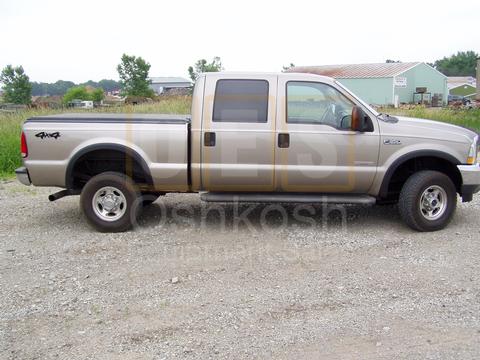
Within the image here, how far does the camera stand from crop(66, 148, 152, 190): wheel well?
609 centimetres

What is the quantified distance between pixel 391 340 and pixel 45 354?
2551mm

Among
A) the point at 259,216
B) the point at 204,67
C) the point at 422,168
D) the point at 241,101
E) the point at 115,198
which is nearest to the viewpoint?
the point at 241,101

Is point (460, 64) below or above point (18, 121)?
above

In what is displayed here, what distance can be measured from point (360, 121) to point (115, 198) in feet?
10.5

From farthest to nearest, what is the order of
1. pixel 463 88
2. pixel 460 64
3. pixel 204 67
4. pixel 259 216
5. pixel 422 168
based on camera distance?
pixel 460 64 < pixel 463 88 < pixel 204 67 < pixel 259 216 < pixel 422 168

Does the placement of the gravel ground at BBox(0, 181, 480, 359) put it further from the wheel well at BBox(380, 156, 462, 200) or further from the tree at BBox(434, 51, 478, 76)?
the tree at BBox(434, 51, 478, 76)

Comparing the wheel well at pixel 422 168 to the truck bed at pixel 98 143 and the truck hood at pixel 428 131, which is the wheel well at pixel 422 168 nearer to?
the truck hood at pixel 428 131

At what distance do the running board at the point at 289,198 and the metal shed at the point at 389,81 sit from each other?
4735 centimetres

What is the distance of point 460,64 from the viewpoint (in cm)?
12231

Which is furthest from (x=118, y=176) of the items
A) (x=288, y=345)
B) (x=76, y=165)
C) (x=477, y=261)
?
(x=477, y=261)

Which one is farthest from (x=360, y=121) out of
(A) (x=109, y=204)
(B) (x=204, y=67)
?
(B) (x=204, y=67)

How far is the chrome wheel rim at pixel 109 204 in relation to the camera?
6195 millimetres

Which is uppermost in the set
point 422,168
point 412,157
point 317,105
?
point 317,105

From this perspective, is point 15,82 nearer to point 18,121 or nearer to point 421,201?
point 18,121
